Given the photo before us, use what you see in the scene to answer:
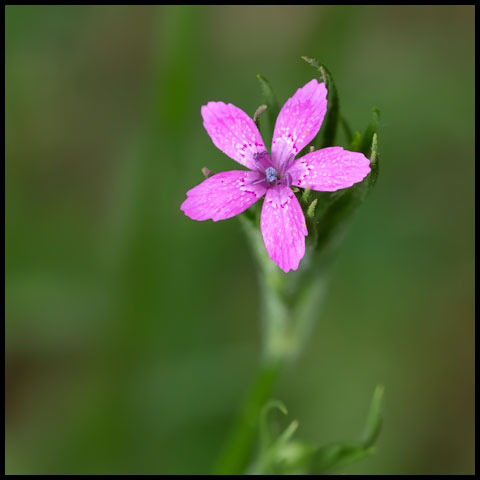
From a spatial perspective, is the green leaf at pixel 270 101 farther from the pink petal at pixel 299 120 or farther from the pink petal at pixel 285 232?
the pink petal at pixel 285 232

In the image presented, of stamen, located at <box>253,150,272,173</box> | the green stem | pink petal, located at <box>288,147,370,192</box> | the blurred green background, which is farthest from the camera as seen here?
the blurred green background

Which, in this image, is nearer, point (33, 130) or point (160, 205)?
point (160, 205)

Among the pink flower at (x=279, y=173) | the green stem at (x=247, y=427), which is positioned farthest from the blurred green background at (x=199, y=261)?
the pink flower at (x=279, y=173)

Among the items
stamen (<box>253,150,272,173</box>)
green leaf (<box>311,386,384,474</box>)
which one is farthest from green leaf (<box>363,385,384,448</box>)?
stamen (<box>253,150,272,173</box>)

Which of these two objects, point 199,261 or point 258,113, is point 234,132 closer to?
point 258,113

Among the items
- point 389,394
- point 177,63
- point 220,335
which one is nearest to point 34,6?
point 177,63

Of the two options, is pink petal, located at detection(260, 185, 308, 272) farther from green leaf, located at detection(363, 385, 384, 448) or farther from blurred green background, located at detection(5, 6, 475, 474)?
blurred green background, located at detection(5, 6, 475, 474)

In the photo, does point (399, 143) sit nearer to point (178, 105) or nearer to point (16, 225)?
point (178, 105)
